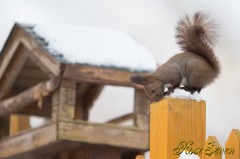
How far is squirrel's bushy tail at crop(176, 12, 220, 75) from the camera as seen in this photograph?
358 centimetres

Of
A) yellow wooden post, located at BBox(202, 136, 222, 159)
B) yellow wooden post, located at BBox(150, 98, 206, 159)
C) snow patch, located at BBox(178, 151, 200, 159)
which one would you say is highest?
yellow wooden post, located at BBox(150, 98, 206, 159)

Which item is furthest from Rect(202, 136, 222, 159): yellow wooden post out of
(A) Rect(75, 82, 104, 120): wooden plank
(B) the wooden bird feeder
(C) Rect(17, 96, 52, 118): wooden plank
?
(A) Rect(75, 82, 104, 120): wooden plank

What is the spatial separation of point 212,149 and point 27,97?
21.5ft

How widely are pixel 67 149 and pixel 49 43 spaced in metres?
1.24

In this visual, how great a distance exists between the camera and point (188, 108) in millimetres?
2938

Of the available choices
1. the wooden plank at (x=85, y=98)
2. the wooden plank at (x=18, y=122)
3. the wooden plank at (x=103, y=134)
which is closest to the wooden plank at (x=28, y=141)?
the wooden plank at (x=103, y=134)

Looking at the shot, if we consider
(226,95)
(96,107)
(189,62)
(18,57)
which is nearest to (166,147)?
(189,62)

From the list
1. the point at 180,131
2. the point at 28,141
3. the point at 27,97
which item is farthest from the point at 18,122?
the point at 180,131

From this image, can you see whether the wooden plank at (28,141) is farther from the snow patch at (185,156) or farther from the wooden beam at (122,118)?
the snow patch at (185,156)

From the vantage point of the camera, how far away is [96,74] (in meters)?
8.54

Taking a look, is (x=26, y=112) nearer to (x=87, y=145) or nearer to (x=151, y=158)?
(x=87, y=145)

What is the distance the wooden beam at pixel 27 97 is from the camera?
861 cm

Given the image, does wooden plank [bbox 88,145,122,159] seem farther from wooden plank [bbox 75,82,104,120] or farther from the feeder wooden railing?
the feeder wooden railing

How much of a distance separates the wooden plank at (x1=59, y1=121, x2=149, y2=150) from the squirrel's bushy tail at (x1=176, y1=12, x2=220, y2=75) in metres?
4.68
